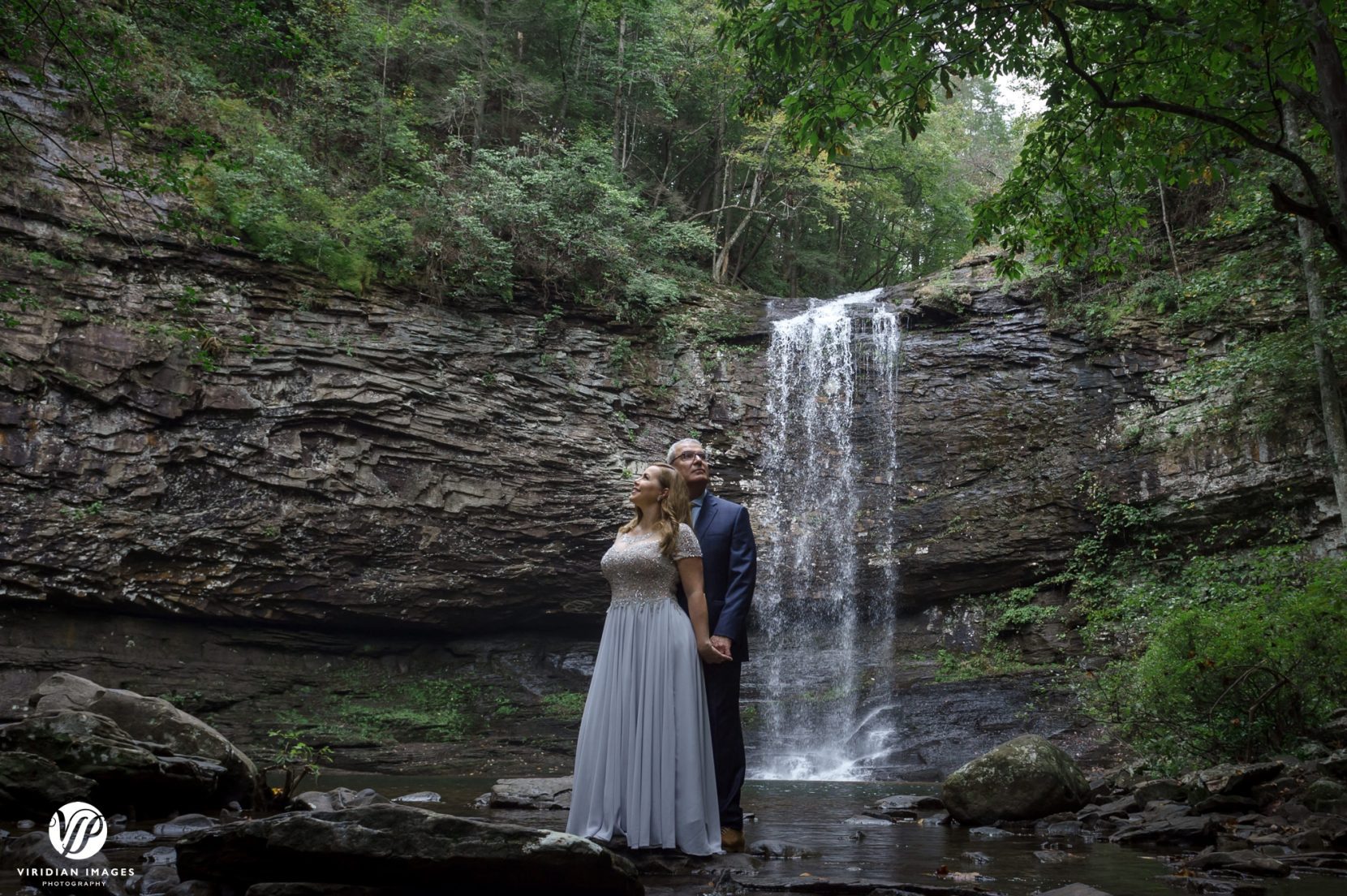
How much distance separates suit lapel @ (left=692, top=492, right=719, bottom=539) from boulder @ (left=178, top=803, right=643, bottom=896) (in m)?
1.94

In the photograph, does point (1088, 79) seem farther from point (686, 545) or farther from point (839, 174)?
point (839, 174)

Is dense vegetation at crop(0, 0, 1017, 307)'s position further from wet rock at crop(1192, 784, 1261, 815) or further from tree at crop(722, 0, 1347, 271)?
wet rock at crop(1192, 784, 1261, 815)

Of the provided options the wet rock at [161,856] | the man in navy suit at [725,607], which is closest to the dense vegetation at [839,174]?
the man in navy suit at [725,607]

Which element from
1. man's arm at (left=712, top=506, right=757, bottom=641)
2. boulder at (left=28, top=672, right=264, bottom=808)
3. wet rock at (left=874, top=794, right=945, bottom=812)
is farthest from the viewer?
wet rock at (left=874, top=794, right=945, bottom=812)

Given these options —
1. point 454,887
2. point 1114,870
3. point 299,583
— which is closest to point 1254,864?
point 1114,870

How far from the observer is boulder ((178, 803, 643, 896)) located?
2.90 m

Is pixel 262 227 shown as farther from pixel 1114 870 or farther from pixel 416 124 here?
pixel 1114 870

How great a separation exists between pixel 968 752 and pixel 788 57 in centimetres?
933

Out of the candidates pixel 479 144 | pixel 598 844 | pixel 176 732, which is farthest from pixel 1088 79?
pixel 479 144

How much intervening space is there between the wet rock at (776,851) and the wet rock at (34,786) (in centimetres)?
359

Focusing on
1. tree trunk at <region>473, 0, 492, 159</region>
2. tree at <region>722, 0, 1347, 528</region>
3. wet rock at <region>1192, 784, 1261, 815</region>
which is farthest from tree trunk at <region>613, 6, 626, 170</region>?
wet rock at <region>1192, 784, 1261, 815</region>

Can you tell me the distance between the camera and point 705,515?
4738 mm

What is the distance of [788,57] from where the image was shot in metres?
5.94

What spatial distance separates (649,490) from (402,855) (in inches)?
76.9
